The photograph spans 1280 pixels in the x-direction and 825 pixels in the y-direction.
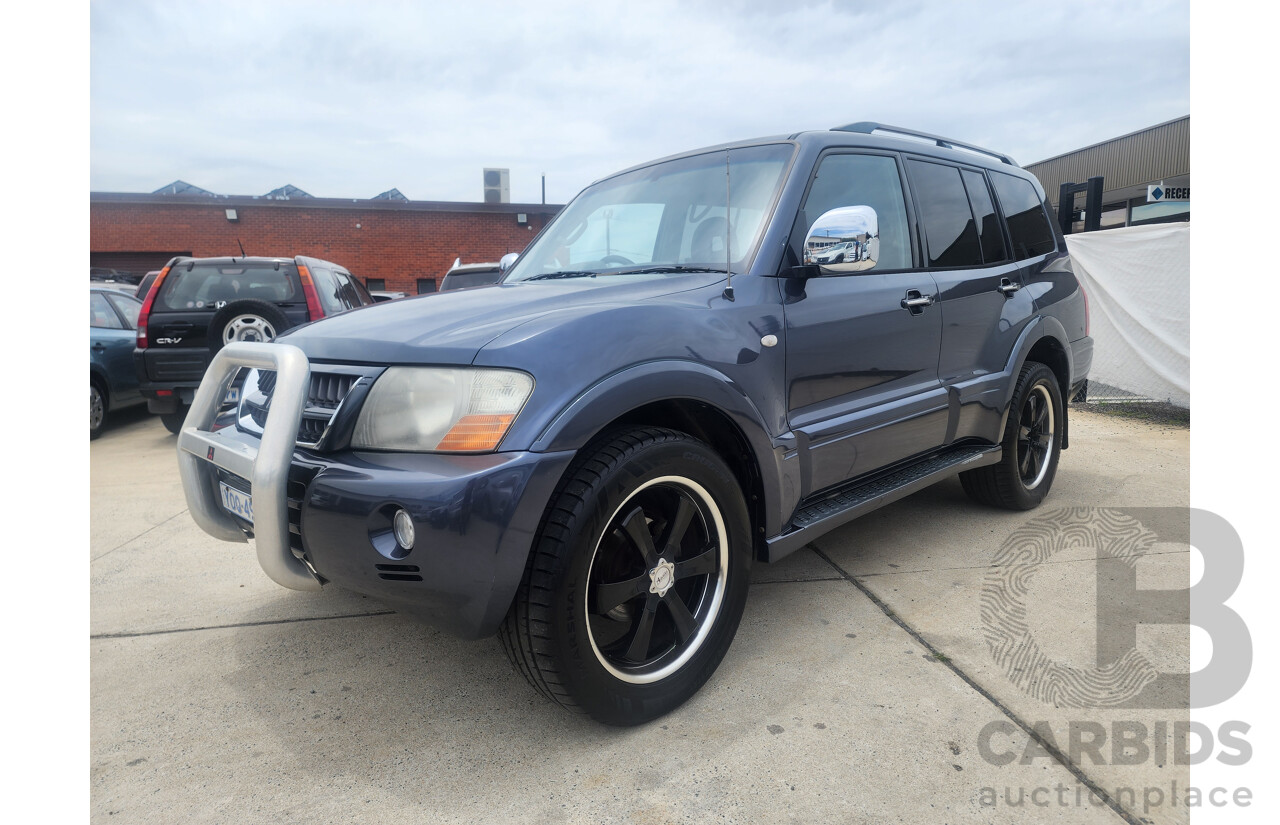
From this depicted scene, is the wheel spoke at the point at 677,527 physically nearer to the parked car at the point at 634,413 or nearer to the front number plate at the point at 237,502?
the parked car at the point at 634,413

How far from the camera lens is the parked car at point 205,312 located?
6609 millimetres

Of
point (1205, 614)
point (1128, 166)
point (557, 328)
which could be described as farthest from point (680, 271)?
point (1128, 166)

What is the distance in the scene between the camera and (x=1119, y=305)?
27.7ft

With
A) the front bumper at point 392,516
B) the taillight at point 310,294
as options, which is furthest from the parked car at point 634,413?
the taillight at point 310,294

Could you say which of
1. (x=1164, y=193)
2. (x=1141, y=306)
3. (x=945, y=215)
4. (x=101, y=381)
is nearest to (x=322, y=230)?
(x=101, y=381)

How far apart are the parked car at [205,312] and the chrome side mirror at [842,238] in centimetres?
537

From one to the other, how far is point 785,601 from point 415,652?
1.48 metres

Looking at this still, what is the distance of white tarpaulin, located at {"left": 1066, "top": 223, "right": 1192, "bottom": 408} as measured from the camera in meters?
7.50

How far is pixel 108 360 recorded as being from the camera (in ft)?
25.4

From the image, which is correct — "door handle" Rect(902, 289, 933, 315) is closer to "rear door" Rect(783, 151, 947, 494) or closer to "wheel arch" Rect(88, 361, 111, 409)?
"rear door" Rect(783, 151, 947, 494)

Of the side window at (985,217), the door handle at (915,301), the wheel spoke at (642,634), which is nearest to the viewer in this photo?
the wheel spoke at (642,634)

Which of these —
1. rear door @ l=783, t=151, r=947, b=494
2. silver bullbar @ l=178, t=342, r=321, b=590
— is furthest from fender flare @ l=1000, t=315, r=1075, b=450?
silver bullbar @ l=178, t=342, r=321, b=590

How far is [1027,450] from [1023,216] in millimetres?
1320

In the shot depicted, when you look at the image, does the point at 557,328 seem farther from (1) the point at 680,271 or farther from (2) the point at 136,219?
(2) the point at 136,219
